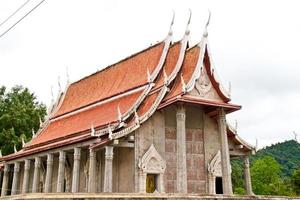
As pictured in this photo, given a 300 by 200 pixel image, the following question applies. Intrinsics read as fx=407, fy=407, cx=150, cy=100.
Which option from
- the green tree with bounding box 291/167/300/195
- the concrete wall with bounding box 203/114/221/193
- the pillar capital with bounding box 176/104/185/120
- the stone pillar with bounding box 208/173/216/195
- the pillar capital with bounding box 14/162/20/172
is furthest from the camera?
the green tree with bounding box 291/167/300/195

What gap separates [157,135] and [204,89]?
2.88 metres

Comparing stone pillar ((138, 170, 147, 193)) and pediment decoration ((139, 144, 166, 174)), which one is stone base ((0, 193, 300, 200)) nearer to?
stone pillar ((138, 170, 147, 193))

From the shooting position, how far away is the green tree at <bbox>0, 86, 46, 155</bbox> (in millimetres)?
31203

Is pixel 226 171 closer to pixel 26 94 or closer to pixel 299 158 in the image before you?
pixel 26 94

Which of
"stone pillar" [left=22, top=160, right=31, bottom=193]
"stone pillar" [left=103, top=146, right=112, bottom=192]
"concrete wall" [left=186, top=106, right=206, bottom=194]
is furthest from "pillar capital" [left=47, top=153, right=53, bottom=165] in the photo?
"concrete wall" [left=186, top=106, right=206, bottom=194]

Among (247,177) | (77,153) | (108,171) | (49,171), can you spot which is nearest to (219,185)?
(247,177)

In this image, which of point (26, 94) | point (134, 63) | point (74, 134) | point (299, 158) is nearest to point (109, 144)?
point (74, 134)

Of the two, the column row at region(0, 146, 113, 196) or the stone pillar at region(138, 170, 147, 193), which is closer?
the column row at region(0, 146, 113, 196)

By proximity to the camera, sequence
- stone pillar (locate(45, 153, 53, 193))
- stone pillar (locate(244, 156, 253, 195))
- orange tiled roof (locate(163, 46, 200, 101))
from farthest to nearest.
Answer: stone pillar (locate(45, 153, 53, 193)), stone pillar (locate(244, 156, 253, 195)), orange tiled roof (locate(163, 46, 200, 101))

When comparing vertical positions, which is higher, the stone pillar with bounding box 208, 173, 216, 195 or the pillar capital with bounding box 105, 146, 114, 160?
the pillar capital with bounding box 105, 146, 114, 160

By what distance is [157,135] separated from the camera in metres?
17.1

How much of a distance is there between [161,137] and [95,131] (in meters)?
2.78

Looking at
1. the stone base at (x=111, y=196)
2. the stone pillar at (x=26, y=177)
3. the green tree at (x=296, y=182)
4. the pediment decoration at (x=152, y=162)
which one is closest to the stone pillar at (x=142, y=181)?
the pediment decoration at (x=152, y=162)

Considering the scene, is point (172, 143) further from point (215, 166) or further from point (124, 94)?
point (124, 94)
